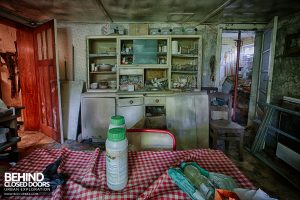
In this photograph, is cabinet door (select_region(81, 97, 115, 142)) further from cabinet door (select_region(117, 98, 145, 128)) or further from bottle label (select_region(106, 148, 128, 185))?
bottle label (select_region(106, 148, 128, 185))

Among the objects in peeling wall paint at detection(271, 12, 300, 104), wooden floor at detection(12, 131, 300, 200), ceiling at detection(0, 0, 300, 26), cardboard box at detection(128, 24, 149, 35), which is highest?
ceiling at detection(0, 0, 300, 26)

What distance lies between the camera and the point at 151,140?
1.46m

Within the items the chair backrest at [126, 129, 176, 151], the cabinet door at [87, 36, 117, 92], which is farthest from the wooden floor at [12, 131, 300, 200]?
the chair backrest at [126, 129, 176, 151]

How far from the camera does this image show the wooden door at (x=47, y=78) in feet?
10.3

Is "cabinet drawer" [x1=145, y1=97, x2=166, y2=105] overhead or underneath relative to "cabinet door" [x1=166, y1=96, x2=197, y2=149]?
overhead

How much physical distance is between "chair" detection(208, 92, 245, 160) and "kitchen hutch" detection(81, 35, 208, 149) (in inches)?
6.1

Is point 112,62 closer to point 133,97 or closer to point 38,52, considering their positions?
point 133,97

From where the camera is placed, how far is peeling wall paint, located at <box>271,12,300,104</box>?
9.72 feet

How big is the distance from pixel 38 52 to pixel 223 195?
4026 millimetres

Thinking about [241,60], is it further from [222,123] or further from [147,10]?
[147,10]

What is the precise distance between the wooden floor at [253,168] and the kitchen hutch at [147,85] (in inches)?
19.1

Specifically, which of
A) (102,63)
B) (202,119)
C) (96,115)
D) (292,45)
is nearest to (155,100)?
(202,119)

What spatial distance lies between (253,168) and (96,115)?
8.49 ft

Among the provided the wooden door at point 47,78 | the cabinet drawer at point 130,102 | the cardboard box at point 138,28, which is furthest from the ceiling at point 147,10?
the cabinet drawer at point 130,102
